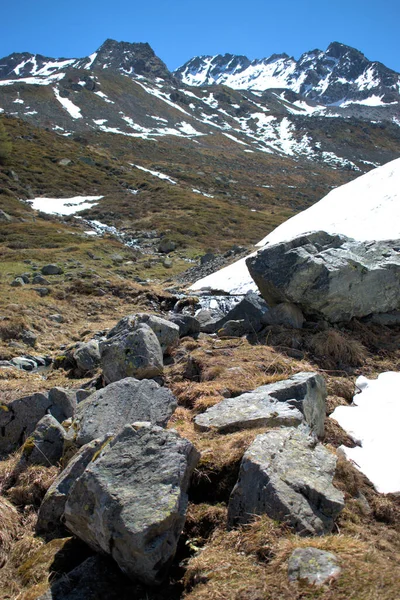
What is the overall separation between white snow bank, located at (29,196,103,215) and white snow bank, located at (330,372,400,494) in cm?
4776

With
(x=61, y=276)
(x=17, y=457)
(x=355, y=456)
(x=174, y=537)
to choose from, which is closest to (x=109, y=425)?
(x=17, y=457)

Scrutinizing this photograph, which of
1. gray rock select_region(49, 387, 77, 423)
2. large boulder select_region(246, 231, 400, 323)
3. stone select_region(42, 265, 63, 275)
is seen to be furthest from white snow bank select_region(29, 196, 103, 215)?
gray rock select_region(49, 387, 77, 423)

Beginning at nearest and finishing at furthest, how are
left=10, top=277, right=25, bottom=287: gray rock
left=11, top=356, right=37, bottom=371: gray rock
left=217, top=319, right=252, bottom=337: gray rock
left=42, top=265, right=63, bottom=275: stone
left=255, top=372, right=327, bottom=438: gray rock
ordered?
left=255, top=372, right=327, bottom=438: gray rock
left=217, top=319, right=252, bottom=337: gray rock
left=11, top=356, right=37, bottom=371: gray rock
left=10, top=277, right=25, bottom=287: gray rock
left=42, top=265, right=63, bottom=275: stone

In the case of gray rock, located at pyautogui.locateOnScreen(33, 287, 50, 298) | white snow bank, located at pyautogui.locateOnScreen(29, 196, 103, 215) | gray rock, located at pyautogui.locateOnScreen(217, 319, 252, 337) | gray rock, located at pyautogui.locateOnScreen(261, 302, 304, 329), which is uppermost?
white snow bank, located at pyautogui.locateOnScreen(29, 196, 103, 215)

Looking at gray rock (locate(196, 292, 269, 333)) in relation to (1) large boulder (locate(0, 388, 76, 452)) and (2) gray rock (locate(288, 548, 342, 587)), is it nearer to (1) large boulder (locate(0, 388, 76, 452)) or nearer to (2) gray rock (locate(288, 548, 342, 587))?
(1) large boulder (locate(0, 388, 76, 452))

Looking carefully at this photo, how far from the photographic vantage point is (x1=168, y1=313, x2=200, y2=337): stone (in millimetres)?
10272

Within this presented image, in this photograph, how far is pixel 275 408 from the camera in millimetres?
5719

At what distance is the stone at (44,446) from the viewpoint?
5.74m

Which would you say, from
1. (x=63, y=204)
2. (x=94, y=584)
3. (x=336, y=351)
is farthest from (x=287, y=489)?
(x=63, y=204)

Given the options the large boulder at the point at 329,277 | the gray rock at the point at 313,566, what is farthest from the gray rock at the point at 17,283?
the gray rock at the point at 313,566

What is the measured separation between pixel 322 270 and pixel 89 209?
158ft

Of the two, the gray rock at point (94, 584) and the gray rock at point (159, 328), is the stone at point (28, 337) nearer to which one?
the gray rock at point (159, 328)

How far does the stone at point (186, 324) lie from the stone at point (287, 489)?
18.8 feet

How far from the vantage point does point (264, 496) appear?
4043mm
